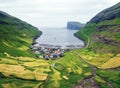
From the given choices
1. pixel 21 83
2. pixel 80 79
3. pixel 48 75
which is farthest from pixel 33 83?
pixel 80 79

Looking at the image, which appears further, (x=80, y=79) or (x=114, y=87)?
(x=80, y=79)

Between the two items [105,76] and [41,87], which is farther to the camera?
[105,76]

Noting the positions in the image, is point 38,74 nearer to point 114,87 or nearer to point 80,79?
point 80,79

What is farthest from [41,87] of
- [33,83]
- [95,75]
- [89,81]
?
[95,75]

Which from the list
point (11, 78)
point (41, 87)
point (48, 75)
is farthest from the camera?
point (48, 75)

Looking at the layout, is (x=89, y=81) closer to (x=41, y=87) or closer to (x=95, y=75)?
(x=95, y=75)

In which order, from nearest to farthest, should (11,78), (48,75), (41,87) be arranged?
(41,87), (11,78), (48,75)

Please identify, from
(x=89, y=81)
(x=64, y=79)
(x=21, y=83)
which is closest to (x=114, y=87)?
(x=89, y=81)
